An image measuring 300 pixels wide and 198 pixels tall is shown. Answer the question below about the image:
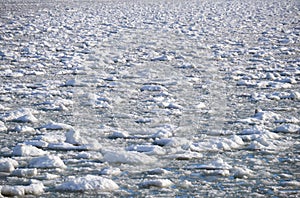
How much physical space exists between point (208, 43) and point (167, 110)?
633 centimetres

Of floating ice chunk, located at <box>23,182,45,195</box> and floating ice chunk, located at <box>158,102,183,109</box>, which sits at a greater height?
floating ice chunk, located at <box>158,102,183,109</box>

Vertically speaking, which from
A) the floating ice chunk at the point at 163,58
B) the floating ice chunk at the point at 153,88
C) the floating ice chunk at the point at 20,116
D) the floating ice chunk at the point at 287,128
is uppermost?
the floating ice chunk at the point at 163,58

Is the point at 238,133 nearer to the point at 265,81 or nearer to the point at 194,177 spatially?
the point at 194,177

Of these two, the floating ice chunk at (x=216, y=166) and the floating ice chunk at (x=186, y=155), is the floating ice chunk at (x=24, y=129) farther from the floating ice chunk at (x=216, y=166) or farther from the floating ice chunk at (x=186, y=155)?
the floating ice chunk at (x=216, y=166)

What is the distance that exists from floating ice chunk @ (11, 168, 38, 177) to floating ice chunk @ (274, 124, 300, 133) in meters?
2.16

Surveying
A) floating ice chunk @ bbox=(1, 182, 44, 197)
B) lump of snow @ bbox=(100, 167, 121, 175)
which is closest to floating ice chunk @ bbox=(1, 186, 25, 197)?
floating ice chunk @ bbox=(1, 182, 44, 197)

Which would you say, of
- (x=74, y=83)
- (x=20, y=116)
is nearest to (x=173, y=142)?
(x=20, y=116)

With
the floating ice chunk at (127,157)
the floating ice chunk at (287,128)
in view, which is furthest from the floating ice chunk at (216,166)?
the floating ice chunk at (287,128)

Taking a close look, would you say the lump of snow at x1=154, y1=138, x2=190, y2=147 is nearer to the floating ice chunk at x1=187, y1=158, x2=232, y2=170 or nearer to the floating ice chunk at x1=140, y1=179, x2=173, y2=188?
the floating ice chunk at x1=187, y1=158, x2=232, y2=170

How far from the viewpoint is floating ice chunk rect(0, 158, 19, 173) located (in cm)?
381

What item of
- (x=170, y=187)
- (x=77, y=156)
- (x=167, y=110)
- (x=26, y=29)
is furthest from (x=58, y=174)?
(x=26, y=29)

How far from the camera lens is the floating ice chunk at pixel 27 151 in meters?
4.15

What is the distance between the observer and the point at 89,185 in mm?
3500

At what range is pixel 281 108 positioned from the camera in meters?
5.71
